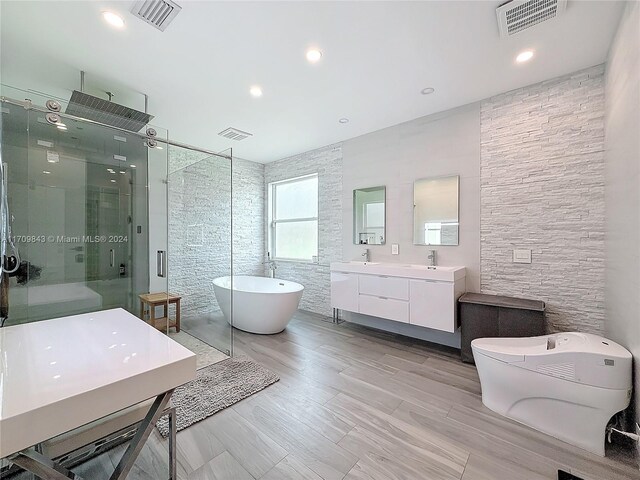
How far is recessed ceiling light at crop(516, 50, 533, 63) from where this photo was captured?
2080 mm

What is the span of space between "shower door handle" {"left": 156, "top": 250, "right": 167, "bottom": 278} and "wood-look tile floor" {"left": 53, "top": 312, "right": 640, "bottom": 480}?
6.29 feet

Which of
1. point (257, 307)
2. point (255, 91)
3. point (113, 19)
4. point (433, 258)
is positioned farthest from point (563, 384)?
point (113, 19)

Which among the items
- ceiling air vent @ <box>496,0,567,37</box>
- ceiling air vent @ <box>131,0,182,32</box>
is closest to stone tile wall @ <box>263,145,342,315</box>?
ceiling air vent @ <box>496,0,567,37</box>

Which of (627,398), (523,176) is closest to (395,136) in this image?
(523,176)

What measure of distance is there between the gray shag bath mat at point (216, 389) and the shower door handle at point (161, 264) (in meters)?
1.38

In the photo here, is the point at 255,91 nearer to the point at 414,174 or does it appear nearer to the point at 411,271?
the point at 414,174

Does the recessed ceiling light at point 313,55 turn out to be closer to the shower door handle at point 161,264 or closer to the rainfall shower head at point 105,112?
the rainfall shower head at point 105,112

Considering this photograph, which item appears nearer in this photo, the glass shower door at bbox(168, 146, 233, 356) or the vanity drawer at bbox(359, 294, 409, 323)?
the vanity drawer at bbox(359, 294, 409, 323)

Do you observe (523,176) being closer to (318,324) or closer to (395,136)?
(395,136)

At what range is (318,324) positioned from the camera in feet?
12.7

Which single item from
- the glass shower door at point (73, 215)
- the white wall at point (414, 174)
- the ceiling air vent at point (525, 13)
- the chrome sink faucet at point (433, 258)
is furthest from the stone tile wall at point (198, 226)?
the ceiling air vent at point (525, 13)

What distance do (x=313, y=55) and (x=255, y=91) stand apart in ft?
2.63

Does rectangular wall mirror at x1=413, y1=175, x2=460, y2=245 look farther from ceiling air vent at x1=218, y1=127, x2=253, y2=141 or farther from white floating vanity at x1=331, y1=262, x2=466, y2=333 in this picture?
ceiling air vent at x1=218, y1=127, x2=253, y2=141

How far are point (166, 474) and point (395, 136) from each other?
3.79 m
